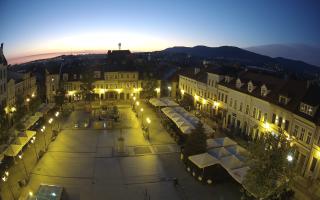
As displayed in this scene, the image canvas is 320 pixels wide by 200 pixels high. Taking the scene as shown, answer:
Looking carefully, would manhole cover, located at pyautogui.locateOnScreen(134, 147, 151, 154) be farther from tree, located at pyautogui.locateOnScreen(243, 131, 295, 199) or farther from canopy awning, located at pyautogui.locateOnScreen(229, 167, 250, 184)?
tree, located at pyautogui.locateOnScreen(243, 131, 295, 199)

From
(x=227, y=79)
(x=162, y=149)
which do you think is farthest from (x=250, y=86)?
(x=162, y=149)

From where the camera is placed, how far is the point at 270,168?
17797 mm

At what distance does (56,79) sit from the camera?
55625mm

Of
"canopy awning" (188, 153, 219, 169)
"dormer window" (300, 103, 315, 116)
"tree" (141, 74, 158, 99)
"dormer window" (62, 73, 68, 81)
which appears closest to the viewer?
"canopy awning" (188, 153, 219, 169)

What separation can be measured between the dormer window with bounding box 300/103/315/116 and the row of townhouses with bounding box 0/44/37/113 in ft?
130

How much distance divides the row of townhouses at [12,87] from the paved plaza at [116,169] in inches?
403

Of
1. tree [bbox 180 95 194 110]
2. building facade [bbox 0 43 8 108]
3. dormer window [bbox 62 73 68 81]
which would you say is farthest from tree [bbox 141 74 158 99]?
building facade [bbox 0 43 8 108]

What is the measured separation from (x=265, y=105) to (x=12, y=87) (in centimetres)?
3906

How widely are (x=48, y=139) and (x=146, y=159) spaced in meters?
14.8

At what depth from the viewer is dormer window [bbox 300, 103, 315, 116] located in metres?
25.9

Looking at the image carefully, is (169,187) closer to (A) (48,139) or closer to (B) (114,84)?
(A) (48,139)

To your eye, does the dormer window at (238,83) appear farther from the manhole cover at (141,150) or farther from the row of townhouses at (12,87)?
the row of townhouses at (12,87)

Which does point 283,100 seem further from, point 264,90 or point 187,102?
point 187,102

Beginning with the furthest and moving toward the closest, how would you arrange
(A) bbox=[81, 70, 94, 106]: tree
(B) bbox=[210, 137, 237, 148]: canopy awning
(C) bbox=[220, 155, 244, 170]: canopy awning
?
(A) bbox=[81, 70, 94, 106]: tree < (B) bbox=[210, 137, 237, 148]: canopy awning < (C) bbox=[220, 155, 244, 170]: canopy awning
